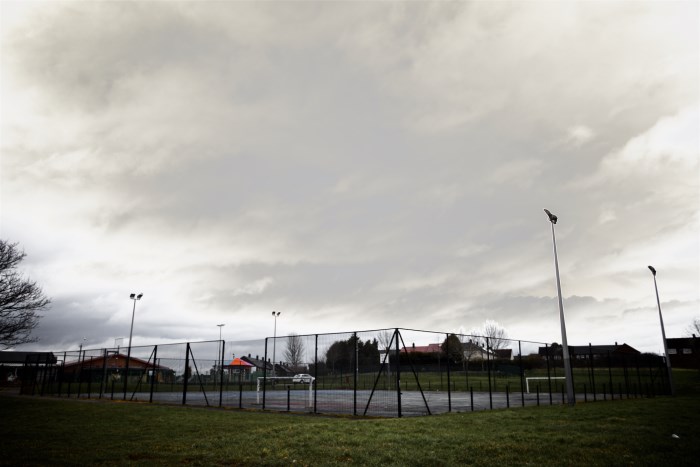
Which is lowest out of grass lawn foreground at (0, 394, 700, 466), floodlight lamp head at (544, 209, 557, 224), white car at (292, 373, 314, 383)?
grass lawn foreground at (0, 394, 700, 466)

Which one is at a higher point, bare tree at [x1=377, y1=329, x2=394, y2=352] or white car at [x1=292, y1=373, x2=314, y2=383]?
bare tree at [x1=377, y1=329, x2=394, y2=352]

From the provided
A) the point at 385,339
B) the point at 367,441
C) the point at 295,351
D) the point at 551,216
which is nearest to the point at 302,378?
the point at 295,351

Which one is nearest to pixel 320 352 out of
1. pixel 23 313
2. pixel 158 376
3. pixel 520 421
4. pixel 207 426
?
pixel 207 426

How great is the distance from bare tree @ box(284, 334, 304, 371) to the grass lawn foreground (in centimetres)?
592

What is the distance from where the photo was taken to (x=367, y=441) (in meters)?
11.1

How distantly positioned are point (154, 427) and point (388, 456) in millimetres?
8620

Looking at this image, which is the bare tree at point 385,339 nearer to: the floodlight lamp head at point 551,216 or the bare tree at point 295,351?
the bare tree at point 295,351

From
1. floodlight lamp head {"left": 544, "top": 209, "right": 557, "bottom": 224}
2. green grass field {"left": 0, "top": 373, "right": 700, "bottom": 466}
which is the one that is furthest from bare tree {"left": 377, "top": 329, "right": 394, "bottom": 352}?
floodlight lamp head {"left": 544, "top": 209, "right": 557, "bottom": 224}

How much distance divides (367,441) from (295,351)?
11760 mm

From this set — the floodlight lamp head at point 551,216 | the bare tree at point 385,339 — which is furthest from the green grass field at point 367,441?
the floodlight lamp head at point 551,216

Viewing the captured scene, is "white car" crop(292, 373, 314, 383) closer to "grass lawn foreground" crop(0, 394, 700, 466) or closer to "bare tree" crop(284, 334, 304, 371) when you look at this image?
"bare tree" crop(284, 334, 304, 371)

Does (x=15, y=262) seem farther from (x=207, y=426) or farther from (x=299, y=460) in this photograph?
(x=299, y=460)

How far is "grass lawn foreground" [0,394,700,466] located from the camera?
9.20 m

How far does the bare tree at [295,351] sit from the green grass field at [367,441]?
6166 millimetres
